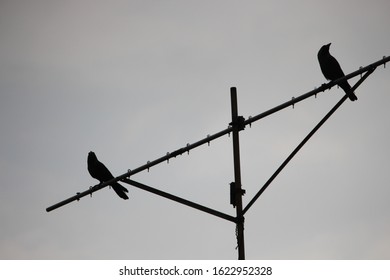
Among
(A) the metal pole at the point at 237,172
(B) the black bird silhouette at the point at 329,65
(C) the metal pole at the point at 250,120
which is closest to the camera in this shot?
(A) the metal pole at the point at 237,172

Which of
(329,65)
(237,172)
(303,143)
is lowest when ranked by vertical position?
(237,172)

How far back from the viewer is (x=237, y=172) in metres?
5.78

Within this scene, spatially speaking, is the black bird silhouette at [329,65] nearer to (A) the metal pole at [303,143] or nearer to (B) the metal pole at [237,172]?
(A) the metal pole at [303,143]

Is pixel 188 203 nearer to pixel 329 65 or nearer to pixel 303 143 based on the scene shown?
pixel 303 143

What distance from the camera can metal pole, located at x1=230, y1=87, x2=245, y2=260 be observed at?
549 centimetres

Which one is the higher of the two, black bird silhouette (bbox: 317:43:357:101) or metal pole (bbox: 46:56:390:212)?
black bird silhouette (bbox: 317:43:357:101)

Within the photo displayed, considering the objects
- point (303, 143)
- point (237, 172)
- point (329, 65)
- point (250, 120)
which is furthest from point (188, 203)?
point (329, 65)

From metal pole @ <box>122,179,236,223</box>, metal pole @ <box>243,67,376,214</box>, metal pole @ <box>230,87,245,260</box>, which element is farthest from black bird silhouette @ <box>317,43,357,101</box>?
metal pole @ <box>122,179,236,223</box>

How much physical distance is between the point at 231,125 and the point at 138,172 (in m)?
1.33

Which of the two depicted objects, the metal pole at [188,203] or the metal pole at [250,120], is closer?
the metal pole at [188,203]

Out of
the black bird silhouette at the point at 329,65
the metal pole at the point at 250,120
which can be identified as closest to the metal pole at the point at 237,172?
the metal pole at the point at 250,120

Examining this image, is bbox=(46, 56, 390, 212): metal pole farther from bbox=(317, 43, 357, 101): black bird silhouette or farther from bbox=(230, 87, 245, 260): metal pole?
bbox=(317, 43, 357, 101): black bird silhouette

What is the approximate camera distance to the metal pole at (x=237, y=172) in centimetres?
549
